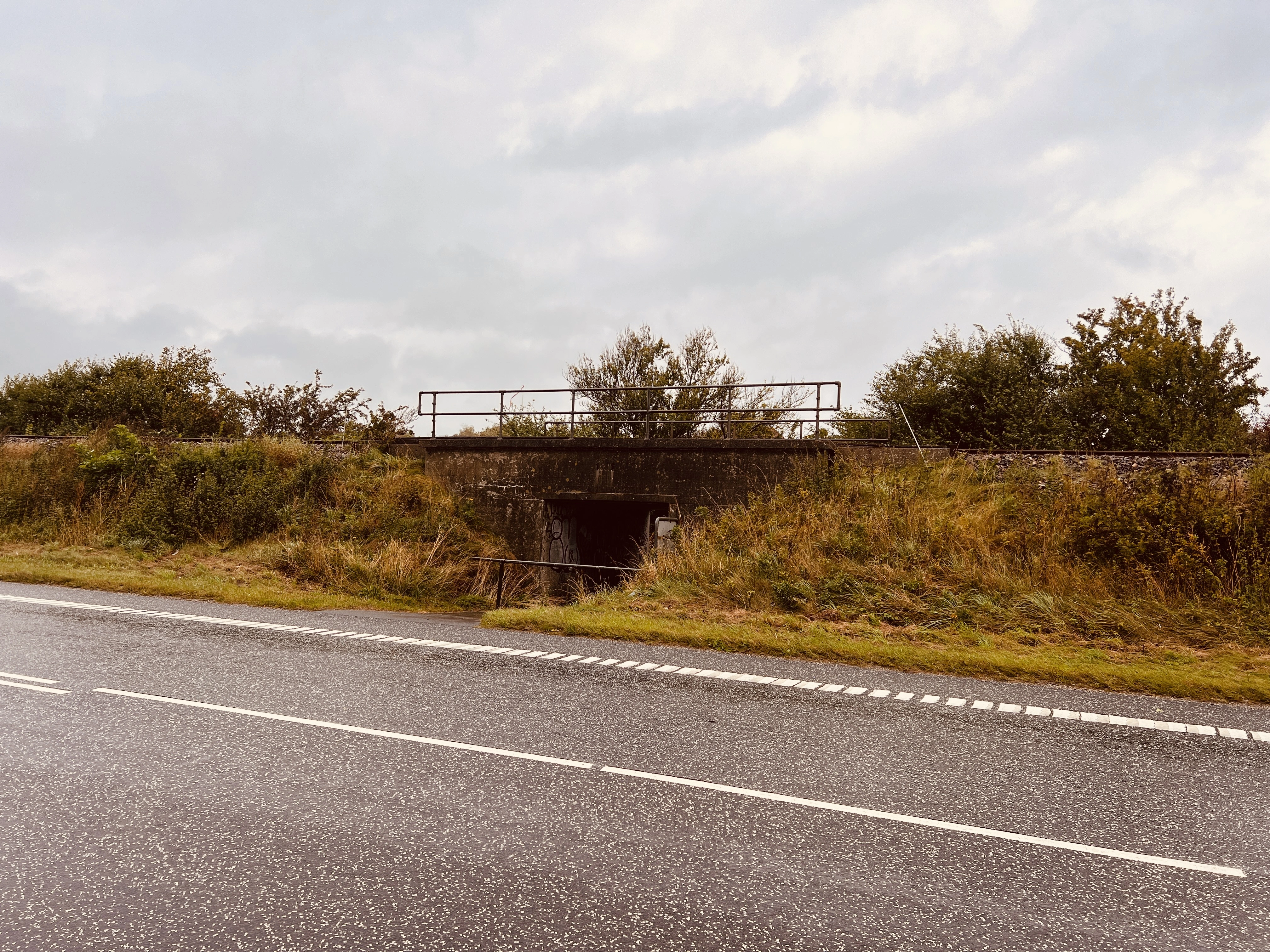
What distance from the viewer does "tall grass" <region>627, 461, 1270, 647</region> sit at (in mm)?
9055

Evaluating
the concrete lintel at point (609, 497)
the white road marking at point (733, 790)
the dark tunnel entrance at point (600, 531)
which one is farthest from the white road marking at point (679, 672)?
the concrete lintel at point (609, 497)

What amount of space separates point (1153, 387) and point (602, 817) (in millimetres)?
28642

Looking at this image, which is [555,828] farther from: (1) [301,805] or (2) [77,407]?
(2) [77,407]

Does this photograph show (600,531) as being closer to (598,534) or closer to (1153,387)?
(598,534)

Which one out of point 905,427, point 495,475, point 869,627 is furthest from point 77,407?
point 869,627

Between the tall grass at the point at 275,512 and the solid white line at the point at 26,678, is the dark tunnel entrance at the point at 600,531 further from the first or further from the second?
the solid white line at the point at 26,678

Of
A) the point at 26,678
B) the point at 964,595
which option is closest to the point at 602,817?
the point at 26,678

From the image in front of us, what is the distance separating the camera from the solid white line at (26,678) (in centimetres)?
642

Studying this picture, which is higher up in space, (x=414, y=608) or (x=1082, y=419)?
(x=1082, y=419)

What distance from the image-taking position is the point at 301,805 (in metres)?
4.12

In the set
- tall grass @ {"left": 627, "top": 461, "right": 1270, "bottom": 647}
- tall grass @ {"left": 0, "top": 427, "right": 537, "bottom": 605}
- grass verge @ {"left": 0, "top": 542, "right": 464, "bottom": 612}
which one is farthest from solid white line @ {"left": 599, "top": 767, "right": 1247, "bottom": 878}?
tall grass @ {"left": 0, "top": 427, "right": 537, "bottom": 605}

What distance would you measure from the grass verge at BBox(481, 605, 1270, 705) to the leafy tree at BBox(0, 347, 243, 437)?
61.5 ft

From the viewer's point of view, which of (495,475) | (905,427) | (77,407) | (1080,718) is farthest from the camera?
(77,407)

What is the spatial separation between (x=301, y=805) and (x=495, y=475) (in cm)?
1367
